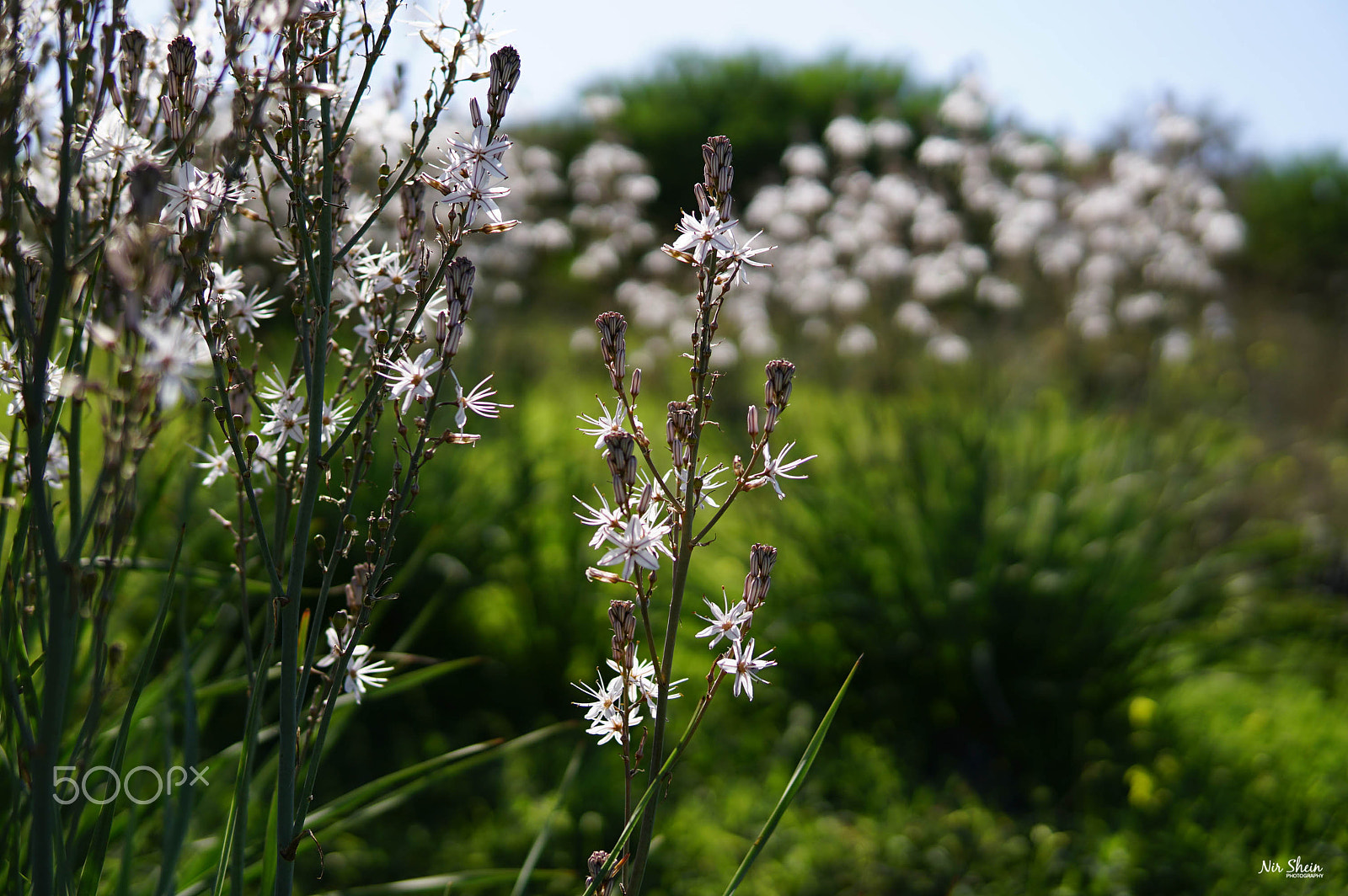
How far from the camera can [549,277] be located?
1442 cm

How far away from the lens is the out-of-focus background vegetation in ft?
9.60

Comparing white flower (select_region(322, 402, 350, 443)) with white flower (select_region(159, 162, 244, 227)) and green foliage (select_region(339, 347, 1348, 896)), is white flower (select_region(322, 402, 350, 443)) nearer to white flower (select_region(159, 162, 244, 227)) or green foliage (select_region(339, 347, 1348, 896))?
white flower (select_region(159, 162, 244, 227))

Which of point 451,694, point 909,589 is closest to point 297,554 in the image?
point 451,694

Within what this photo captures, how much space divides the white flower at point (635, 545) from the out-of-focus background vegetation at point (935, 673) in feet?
3.87

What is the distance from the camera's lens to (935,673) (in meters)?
3.78

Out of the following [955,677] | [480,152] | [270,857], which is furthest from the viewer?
[955,677]

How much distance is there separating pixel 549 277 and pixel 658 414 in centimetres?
809

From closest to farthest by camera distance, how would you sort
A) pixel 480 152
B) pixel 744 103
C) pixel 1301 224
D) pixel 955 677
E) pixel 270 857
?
pixel 480 152 < pixel 270 857 < pixel 955 677 < pixel 1301 224 < pixel 744 103

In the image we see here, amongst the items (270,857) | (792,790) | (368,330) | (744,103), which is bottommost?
(270,857)

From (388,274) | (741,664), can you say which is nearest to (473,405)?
(388,274)

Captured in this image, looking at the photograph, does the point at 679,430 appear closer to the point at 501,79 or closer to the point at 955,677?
the point at 501,79

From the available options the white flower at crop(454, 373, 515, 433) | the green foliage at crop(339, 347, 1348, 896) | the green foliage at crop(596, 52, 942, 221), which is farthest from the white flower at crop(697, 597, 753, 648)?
the green foliage at crop(596, 52, 942, 221)

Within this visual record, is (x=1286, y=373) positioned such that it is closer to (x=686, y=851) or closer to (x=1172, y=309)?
(x=1172, y=309)

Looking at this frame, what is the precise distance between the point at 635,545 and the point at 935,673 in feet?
9.65
